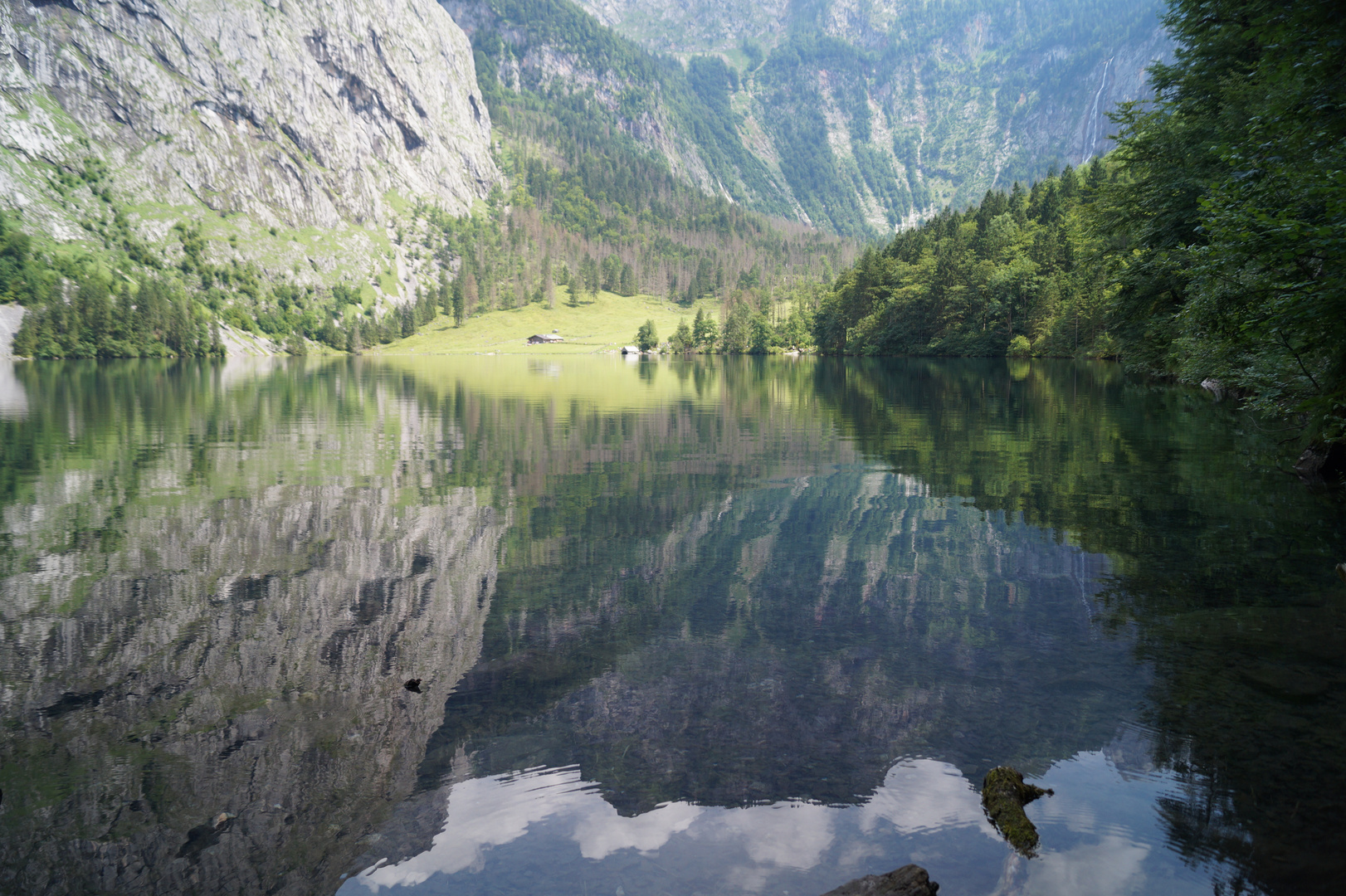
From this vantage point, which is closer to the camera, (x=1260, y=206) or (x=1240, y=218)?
(x=1240, y=218)

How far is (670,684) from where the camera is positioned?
31.6ft

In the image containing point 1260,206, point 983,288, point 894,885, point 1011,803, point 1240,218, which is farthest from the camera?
point 983,288

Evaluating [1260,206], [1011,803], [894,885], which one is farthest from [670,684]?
[1260,206]

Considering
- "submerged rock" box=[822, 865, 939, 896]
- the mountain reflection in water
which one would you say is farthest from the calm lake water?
"submerged rock" box=[822, 865, 939, 896]

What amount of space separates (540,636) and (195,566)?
7.97 meters

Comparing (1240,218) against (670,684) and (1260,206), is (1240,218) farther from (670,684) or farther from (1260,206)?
(670,684)

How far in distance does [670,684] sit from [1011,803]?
13.7 feet

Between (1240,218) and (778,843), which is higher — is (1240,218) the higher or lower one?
the higher one

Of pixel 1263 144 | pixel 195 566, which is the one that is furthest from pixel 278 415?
pixel 1263 144

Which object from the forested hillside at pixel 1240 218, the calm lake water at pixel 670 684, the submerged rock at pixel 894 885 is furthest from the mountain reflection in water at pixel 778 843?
the forested hillside at pixel 1240 218

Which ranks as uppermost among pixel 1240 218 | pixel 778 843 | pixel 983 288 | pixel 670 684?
pixel 983 288

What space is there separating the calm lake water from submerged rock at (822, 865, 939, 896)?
2.18 feet

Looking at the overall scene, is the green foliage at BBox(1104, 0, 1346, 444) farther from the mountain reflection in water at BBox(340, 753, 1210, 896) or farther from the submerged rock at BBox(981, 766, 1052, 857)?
the mountain reflection in water at BBox(340, 753, 1210, 896)

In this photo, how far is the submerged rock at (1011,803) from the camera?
260 inches
